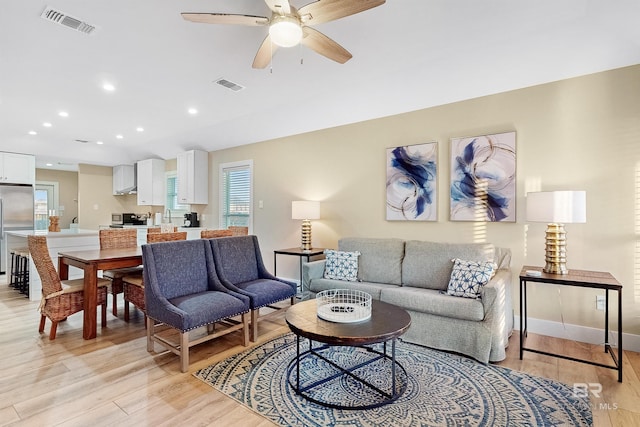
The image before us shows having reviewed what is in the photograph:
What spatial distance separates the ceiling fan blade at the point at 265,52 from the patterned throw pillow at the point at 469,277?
8.23 ft

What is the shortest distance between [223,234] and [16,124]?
4.10 metres

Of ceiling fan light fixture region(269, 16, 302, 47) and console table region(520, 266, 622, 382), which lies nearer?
ceiling fan light fixture region(269, 16, 302, 47)

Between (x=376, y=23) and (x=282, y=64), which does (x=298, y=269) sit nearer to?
(x=282, y=64)

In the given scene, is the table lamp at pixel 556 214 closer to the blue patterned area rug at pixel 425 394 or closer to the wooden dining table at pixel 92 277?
the blue patterned area rug at pixel 425 394

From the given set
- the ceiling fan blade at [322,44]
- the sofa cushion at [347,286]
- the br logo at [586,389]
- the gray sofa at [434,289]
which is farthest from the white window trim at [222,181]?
the br logo at [586,389]

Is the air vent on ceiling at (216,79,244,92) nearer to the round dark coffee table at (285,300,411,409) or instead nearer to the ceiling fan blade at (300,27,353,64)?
the ceiling fan blade at (300,27,353,64)

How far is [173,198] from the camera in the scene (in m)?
7.30

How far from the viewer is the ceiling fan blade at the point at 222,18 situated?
190cm

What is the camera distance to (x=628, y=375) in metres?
2.38

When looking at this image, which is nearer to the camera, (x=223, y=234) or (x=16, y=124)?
(x=223, y=234)

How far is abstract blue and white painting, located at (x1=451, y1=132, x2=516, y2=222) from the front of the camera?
130 inches

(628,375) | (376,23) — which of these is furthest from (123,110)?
(628,375)

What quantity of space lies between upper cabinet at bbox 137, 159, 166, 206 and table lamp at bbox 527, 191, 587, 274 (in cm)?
710

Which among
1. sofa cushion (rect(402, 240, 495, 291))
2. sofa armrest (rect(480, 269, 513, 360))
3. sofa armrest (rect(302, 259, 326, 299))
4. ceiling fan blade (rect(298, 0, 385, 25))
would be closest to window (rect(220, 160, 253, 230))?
sofa armrest (rect(302, 259, 326, 299))
